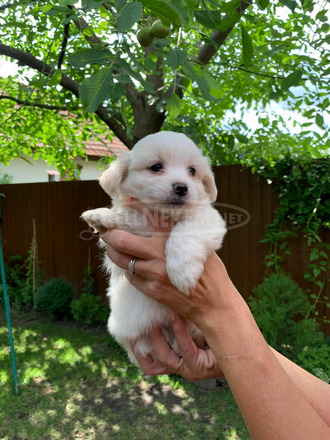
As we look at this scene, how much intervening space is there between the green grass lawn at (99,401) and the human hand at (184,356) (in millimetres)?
2549

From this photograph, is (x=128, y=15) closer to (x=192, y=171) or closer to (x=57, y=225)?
(x=192, y=171)

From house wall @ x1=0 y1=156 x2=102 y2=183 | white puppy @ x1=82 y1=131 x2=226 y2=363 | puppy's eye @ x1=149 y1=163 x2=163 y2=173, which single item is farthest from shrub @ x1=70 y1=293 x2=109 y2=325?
house wall @ x1=0 y1=156 x2=102 y2=183

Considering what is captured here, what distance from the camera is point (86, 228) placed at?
28.5 feet

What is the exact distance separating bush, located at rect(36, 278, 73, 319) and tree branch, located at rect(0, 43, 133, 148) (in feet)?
14.1

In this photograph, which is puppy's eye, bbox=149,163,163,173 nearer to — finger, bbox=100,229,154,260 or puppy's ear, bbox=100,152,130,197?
puppy's ear, bbox=100,152,130,197

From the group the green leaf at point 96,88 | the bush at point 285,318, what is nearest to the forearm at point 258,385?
the green leaf at point 96,88

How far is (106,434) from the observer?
412 centimetres

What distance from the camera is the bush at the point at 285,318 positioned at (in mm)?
4574

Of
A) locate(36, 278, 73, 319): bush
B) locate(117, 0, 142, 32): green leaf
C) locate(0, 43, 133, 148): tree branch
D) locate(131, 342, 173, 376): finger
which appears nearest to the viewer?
locate(117, 0, 142, 32): green leaf

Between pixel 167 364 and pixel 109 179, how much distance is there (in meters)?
1.21

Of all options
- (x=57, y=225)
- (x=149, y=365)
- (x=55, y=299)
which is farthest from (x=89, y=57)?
(x=57, y=225)

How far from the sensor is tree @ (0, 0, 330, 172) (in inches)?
72.4

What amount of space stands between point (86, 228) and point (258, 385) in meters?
7.64

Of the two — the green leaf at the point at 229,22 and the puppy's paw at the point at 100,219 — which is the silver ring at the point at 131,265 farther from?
the green leaf at the point at 229,22
